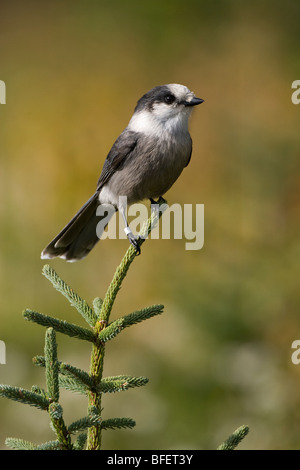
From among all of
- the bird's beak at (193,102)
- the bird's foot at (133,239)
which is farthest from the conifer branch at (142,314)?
the bird's beak at (193,102)

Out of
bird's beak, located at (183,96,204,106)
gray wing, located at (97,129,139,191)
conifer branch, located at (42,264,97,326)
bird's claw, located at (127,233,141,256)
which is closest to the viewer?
conifer branch, located at (42,264,97,326)

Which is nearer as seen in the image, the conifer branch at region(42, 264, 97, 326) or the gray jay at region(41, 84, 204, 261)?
the conifer branch at region(42, 264, 97, 326)

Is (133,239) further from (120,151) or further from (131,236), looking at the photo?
(120,151)

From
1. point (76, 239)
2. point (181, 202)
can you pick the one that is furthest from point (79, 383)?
point (181, 202)

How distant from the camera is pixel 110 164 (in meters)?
2.09

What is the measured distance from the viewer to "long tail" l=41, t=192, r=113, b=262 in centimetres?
199

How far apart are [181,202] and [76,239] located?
1551 mm

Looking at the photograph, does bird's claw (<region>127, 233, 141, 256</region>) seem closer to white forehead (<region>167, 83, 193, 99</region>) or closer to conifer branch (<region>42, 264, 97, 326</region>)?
conifer branch (<region>42, 264, 97, 326</region>)

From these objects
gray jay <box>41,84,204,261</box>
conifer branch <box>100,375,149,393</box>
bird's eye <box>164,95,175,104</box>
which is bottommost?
conifer branch <box>100,375,149,393</box>

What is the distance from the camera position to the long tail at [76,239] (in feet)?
6.53

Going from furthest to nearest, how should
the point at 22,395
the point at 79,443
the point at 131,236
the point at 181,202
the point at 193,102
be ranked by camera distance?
the point at 181,202 < the point at 193,102 < the point at 131,236 < the point at 79,443 < the point at 22,395

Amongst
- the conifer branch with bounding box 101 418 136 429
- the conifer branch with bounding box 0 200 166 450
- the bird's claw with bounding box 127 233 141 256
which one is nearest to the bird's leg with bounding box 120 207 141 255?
the bird's claw with bounding box 127 233 141 256

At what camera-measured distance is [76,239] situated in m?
2.03

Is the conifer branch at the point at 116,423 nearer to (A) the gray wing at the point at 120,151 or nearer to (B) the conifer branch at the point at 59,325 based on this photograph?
(B) the conifer branch at the point at 59,325
